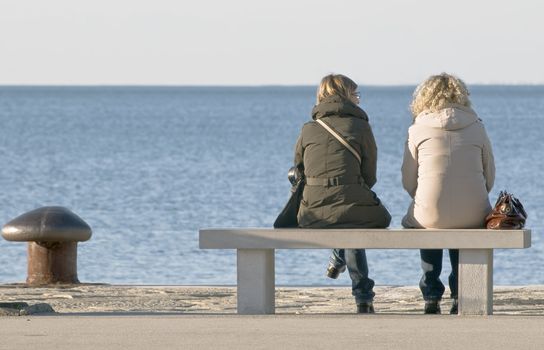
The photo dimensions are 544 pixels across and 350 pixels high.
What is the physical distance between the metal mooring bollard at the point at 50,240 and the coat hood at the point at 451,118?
182 inches

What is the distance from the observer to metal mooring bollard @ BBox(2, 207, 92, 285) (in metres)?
13.8

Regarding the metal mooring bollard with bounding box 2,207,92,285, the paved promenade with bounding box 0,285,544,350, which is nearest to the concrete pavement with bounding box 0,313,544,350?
the paved promenade with bounding box 0,285,544,350

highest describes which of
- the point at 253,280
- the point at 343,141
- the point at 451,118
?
the point at 451,118

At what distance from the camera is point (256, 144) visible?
226 feet

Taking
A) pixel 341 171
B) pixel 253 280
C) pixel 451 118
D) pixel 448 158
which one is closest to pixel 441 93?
pixel 451 118

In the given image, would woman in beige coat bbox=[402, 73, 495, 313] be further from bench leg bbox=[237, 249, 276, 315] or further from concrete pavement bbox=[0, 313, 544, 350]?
bench leg bbox=[237, 249, 276, 315]

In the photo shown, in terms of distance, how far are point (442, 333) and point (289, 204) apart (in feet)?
5.54

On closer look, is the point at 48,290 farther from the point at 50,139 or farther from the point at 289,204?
the point at 50,139

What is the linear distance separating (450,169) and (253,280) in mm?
1400

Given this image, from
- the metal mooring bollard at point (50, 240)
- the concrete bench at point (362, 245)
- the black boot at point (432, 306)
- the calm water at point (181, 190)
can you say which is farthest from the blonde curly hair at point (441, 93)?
the calm water at point (181, 190)

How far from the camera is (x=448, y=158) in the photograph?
10.1 meters

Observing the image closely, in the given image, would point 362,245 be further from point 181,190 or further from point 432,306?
point 181,190

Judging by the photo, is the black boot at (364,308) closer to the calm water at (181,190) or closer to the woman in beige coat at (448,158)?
the woman in beige coat at (448,158)

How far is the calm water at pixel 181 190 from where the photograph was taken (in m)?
21.7
